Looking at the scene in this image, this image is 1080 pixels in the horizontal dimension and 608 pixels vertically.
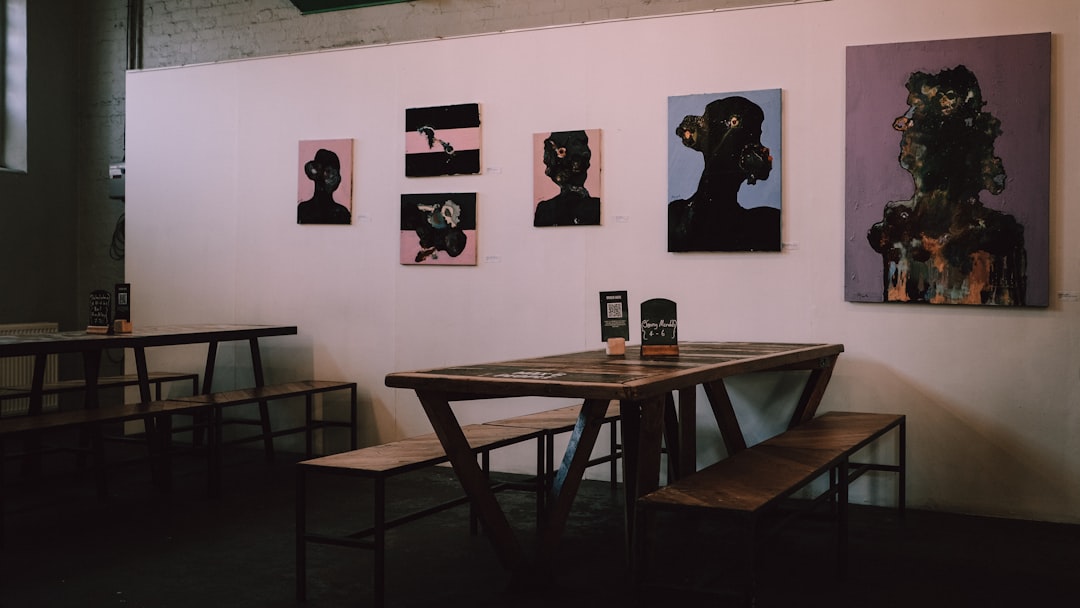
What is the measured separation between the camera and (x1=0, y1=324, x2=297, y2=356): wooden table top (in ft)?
14.1

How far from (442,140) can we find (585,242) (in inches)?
43.7

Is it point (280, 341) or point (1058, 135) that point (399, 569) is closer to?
point (280, 341)

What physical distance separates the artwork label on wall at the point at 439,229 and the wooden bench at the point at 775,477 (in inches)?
89.8

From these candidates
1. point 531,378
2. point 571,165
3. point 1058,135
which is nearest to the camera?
point 531,378

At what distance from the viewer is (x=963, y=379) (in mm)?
4645

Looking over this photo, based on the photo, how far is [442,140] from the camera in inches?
227

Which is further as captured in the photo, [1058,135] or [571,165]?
[571,165]

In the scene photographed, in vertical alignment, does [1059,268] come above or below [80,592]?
above

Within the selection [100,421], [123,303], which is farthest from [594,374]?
[123,303]

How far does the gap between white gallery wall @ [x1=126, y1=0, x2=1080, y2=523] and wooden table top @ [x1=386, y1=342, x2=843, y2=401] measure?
93cm

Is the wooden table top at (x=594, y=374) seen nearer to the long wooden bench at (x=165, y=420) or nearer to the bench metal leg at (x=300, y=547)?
the bench metal leg at (x=300, y=547)

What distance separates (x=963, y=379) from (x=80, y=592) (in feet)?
12.7

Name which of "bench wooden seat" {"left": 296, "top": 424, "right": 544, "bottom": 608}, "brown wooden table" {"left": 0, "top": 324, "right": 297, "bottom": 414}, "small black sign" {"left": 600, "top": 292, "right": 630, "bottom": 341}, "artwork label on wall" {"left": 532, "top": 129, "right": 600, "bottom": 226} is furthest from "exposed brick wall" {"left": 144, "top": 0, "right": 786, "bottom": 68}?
"bench wooden seat" {"left": 296, "top": 424, "right": 544, "bottom": 608}

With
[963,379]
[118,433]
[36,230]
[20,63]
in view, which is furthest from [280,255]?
[963,379]
